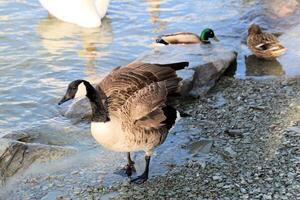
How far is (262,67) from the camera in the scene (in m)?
9.03

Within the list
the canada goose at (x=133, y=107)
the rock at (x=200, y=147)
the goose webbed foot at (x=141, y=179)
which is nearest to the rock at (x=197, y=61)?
the rock at (x=200, y=147)

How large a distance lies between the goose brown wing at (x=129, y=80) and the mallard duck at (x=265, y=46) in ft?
Answer: 12.7

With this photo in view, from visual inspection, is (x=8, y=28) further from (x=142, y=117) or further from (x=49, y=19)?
(x=142, y=117)

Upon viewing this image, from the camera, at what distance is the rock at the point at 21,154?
569 cm

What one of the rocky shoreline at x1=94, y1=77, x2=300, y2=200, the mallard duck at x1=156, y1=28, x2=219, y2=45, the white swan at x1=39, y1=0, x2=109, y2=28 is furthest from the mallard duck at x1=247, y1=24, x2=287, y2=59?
the white swan at x1=39, y1=0, x2=109, y2=28

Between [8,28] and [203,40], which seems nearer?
[203,40]

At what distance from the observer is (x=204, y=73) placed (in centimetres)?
818

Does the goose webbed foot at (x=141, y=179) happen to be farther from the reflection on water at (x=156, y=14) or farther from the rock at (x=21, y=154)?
the reflection on water at (x=156, y=14)

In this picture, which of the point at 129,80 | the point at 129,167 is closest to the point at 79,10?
the point at 129,167

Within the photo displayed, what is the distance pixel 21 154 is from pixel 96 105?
139 cm

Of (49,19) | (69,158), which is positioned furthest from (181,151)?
(49,19)

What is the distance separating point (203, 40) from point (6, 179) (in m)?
5.26

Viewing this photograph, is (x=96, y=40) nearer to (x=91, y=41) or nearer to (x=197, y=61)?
(x=91, y=41)

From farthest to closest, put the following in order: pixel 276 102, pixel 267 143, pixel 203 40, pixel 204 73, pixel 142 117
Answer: pixel 203 40 < pixel 204 73 < pixel 276 102 < pixel 267 143 < pixel 142 117
